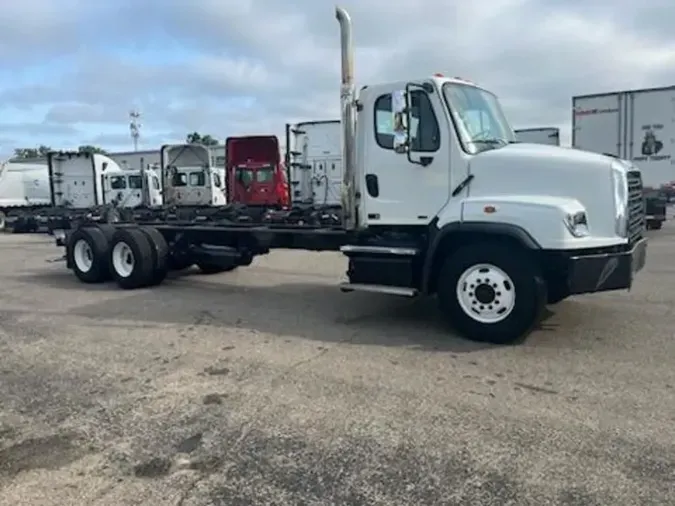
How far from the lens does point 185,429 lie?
4336mm

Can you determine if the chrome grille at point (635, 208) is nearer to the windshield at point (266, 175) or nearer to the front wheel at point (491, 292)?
the front wheel at point (491, 292)

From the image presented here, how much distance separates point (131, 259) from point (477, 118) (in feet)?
19.8

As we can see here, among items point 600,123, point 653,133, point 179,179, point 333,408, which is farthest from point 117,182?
point 333,408

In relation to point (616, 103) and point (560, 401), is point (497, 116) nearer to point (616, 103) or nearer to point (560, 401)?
point (560, 401)

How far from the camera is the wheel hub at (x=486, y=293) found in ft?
20.6

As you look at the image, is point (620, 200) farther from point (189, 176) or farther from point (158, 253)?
point (189, 176)

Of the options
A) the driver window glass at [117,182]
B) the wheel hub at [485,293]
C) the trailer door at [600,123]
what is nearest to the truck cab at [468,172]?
the wheel hub at [485,293]

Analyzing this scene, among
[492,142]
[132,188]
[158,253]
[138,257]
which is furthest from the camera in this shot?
[132,188]

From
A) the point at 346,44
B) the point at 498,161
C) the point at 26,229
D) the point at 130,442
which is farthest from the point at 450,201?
the point at 26,229

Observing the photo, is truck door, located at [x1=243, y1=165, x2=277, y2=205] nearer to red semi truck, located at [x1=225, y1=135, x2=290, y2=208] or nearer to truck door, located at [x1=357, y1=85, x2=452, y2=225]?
red semi truck, located at [x1=225, y1=135, x2=290, y2=208]

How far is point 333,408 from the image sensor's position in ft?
15.2

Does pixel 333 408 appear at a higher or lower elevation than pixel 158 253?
lower

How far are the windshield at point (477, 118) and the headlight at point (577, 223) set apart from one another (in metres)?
1.28

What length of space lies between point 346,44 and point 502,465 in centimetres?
527
